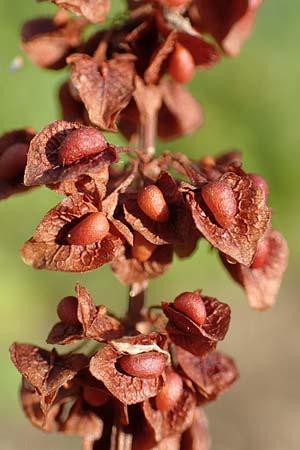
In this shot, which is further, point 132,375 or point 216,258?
point 216,258

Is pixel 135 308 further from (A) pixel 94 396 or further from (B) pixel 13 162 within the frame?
(B) pixel 13 162

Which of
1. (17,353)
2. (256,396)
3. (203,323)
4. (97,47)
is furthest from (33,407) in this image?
(256,396)

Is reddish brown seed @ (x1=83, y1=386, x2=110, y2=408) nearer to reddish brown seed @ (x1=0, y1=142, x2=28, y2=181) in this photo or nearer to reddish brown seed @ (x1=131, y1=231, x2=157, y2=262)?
reddish brown seed @ (x1=131, y1=231, x2=157, y2=262)

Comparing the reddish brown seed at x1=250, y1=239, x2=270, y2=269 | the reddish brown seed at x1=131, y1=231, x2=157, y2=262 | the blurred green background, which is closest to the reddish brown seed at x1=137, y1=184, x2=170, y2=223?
the reddish brown seed at x1=131, y1=231, x2=157, y2=262

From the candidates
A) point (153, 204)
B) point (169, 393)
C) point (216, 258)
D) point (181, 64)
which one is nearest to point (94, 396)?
point (169, 393)

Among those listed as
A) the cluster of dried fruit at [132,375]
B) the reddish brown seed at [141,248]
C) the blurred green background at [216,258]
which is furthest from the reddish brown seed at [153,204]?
the blurred green background at [216,258]

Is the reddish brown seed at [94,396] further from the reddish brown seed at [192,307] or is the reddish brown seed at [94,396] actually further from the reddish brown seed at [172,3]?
the reddish brown seed at [172,3]
